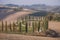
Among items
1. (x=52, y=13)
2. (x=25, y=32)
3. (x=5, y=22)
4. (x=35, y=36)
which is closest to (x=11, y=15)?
(x=5, y=22)

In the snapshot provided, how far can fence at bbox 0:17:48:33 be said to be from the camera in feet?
3.84

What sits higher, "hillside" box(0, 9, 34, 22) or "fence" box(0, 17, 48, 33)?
"hillside" box(0, 9, 34, 22)

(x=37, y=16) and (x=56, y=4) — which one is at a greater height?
(x=56, y=4)

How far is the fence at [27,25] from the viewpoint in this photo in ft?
3.84

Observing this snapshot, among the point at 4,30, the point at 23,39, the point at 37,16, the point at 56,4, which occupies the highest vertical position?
the point at 56,4

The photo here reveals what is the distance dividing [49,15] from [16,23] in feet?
1.29

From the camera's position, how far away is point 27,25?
3.87 feet

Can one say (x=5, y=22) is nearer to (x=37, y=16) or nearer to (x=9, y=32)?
(x=9, y=32)

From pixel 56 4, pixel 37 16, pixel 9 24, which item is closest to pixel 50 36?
pixel 37 16

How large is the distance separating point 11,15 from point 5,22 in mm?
106

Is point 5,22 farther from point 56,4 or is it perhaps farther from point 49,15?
point 56,4

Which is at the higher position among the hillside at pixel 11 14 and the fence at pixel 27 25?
the hillside at pixel 11 14

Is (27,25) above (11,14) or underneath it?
underneath

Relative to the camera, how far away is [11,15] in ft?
3.87
